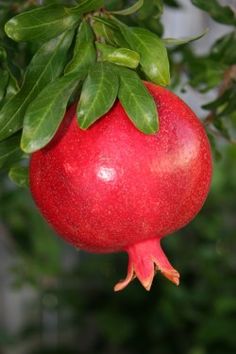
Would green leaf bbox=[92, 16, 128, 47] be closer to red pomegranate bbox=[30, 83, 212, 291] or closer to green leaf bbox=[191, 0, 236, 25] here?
red pomegranate bbox=[30, 83, 212, 291]

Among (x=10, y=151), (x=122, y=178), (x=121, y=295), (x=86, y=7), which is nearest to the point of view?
(x=122, y=178)

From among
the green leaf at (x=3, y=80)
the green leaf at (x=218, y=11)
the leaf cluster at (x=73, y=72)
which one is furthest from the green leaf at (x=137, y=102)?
the green leaf at (x=218, y=11)

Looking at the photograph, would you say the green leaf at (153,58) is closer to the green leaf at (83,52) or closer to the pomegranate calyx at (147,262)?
the green leaf at (83,52)

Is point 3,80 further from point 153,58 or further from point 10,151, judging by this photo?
point 153,58

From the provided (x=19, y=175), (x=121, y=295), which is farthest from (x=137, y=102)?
(x=121, y=295)

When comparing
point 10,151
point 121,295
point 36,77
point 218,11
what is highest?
point 36,77

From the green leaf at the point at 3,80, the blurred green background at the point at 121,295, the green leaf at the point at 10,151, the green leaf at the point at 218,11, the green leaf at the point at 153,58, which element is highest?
the green leaf at the point at 3,80

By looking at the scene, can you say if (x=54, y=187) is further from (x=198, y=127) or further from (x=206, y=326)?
(x=206, y=326)
